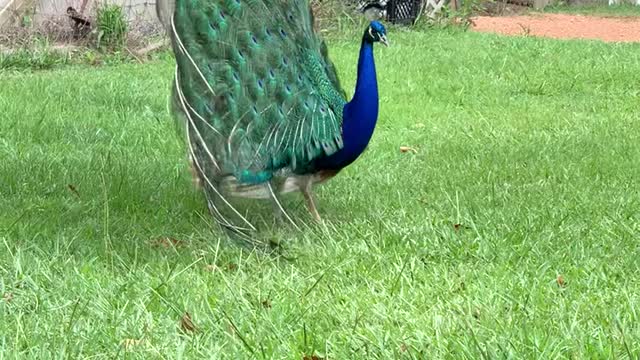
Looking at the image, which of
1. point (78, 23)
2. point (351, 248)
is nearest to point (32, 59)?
point (78, 23)

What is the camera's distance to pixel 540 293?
2.97m

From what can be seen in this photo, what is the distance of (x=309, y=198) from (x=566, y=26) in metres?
11.7

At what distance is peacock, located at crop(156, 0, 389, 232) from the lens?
3598mm

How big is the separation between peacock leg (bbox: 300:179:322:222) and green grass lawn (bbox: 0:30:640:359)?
56mm

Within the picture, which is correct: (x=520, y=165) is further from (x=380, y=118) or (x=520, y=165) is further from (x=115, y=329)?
(x=115, y=329)

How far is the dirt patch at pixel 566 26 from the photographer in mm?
13398

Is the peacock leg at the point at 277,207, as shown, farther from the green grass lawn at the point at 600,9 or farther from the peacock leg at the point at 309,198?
the green grass lawn at the point at 600,9

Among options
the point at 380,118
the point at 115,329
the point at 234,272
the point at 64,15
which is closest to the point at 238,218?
the point at 234,272

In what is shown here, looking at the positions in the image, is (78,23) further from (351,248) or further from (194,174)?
(351,248)

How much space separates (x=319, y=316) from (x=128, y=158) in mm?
2583

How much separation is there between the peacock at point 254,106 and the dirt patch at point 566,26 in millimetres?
9315

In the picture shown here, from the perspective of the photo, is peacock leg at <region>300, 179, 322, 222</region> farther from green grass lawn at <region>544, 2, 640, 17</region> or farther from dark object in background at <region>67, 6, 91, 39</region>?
green grass lawn at <region>544, 2, 640, 17</region>

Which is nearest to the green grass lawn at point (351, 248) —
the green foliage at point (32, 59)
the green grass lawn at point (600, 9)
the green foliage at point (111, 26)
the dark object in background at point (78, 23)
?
the green foliage at point (32, 59)

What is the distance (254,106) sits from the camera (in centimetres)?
372
